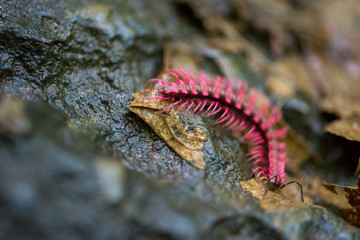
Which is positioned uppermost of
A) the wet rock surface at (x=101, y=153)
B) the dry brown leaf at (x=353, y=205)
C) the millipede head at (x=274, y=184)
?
the dry brown leaf at (x=353, y=205)

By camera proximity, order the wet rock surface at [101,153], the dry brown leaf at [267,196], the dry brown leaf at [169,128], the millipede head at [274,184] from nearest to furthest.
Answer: the wet rock surface at [101,153] → the dry brown leaf at [267,196] → the dry brown leaf at [169,128] → the millipede head at [274,184]

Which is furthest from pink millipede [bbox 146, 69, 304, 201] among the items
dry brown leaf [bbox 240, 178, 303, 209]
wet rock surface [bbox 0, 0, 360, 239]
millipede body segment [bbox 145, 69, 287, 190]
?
wet rock surface [bbox 0, 0, 360, 239]

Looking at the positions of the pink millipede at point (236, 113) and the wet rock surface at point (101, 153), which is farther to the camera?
the pink millipede at point (236, 113)

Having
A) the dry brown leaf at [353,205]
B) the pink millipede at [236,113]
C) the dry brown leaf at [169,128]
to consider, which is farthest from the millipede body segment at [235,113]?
the dry brown leaf at [353,205]

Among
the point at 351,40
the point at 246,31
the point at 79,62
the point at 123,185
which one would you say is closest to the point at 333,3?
the point at 351,40

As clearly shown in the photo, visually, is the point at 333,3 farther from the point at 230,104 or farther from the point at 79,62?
the point at 79,62

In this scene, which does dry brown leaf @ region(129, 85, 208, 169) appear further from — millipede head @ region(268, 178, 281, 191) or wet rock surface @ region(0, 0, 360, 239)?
millipede head @ region(268, 178, 281, 191)

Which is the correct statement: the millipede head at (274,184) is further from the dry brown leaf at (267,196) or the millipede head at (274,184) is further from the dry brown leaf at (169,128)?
the dry brown leaf at (169,128)
